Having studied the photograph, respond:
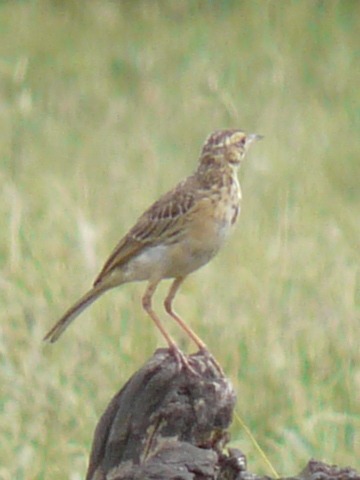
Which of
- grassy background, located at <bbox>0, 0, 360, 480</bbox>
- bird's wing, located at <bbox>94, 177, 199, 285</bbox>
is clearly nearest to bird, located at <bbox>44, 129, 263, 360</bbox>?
bird's wing, located at <bbox>94, 177, 199, 285</bbox>

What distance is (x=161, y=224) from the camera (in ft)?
18.2

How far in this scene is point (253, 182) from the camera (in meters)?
11.2

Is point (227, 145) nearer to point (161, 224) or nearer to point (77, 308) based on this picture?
point (161, 224)

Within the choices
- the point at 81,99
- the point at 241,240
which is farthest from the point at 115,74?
the point at 241,240

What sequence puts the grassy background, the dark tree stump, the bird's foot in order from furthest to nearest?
the grassy background, the bird's foot, the dark tree stump

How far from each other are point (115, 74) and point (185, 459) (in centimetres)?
1183

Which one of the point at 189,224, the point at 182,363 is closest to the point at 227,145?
the point at 189,224

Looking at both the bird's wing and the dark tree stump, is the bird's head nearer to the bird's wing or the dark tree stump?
the bird's wing

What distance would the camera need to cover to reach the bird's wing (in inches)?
217

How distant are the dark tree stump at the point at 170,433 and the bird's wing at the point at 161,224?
1.50m

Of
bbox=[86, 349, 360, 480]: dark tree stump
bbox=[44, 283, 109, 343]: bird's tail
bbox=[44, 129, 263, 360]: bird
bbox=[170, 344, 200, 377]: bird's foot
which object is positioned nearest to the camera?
bbox=[86, 349, 360, 480]: dark tree stump

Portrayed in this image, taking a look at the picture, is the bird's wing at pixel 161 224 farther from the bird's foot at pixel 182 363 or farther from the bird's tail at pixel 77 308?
the bird's foot at pixel 182 363

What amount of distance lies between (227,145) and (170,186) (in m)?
5.48

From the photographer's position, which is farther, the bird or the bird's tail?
the bird's tail
